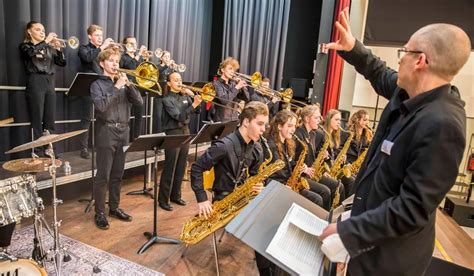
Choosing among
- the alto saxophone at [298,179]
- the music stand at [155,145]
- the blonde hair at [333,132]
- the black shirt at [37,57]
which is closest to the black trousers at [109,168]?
the music stand at [155,145]

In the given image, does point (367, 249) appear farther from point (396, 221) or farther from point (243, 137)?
point (243, 137)

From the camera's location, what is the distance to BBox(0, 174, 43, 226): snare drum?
2248mm

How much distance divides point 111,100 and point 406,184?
2902mm

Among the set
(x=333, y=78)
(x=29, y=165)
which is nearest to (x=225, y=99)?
(x=29, y=165)

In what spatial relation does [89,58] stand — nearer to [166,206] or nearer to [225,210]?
[166,206]

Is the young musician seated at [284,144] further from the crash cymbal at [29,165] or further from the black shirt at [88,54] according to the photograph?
the black shirt at [88,54]

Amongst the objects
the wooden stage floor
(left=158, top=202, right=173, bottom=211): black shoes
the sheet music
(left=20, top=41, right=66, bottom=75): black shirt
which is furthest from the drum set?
(left=20, top=41, right=66, bottom=75): black shirt

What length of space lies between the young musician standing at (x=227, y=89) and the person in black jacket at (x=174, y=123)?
0.75m

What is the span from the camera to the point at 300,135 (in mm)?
3998

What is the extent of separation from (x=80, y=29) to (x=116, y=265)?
387 centimetres

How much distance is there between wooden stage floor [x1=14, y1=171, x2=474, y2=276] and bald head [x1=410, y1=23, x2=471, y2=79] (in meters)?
2.38

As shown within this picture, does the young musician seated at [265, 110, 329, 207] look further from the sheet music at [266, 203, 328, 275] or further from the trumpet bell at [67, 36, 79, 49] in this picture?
the trumpet bell at [67, 36, 79, 49]

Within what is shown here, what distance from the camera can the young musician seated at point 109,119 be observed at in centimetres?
336

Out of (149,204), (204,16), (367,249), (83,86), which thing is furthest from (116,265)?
(204,16)
